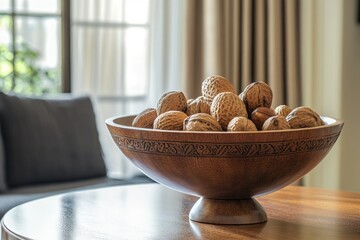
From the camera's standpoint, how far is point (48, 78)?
153 inches

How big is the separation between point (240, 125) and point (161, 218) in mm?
→ 304

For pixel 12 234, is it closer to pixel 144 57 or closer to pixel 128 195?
pixel 128 195

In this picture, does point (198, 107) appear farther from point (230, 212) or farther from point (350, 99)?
point (350, 99)

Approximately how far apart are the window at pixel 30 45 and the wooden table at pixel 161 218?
201 centimetres

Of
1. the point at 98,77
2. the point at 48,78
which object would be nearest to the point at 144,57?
the point at 98,77

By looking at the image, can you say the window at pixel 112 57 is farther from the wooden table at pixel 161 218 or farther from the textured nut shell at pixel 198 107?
the textured nut shell at pixel 198 107

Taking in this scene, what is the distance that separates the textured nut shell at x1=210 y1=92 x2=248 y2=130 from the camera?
148cm

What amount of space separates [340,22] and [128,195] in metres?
1.83

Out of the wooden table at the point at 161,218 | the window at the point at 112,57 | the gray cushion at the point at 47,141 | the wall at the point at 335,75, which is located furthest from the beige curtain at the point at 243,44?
the wooden table at the point at 161,218

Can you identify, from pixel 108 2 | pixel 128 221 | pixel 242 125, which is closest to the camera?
pixel 242 125

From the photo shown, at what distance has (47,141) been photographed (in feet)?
9.98

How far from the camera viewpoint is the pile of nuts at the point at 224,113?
144 cm

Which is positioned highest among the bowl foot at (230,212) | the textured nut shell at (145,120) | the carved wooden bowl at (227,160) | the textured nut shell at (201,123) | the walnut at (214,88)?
the walnut at (214,88)

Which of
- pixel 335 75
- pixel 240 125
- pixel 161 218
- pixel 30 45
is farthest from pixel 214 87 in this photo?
pixel 30 45
